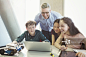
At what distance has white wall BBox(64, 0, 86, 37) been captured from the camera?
0.78 meters

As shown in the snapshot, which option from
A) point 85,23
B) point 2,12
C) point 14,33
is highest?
point 2,12

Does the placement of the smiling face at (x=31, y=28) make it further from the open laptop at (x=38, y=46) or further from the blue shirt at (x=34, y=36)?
the open laptop at (x=38, y=46)

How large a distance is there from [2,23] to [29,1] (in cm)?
40

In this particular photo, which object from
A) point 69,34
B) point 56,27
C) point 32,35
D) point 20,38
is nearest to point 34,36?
point 32,35

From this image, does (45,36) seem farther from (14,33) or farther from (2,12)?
(2,12)

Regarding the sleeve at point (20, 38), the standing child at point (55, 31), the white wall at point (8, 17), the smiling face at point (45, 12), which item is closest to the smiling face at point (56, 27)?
the standing child at point (55, 31)

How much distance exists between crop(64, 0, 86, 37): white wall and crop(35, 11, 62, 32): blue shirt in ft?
0.37

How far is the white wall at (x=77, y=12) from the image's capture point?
784 mm

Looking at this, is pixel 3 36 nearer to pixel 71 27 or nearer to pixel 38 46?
pixel 38 46

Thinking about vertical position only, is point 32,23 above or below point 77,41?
above

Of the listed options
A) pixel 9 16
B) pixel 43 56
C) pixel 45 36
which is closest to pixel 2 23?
pixel 9 16

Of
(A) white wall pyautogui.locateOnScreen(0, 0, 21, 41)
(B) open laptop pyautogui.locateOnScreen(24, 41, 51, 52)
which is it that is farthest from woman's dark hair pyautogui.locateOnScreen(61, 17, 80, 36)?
(A) white wall pyautogui.locateOnScreen(0, 0, 21, 41)

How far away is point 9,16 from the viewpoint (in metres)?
1.11

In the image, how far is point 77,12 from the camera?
82 cm
